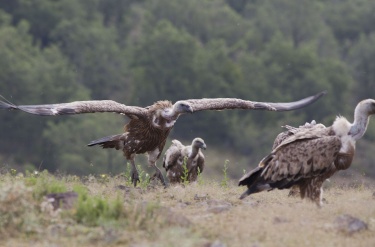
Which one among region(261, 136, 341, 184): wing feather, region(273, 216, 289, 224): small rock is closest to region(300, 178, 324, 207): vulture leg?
region(261, 136, 341, 184): wing feather

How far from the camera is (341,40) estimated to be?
79.3m

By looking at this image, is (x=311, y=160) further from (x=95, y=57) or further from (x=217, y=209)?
(x=95, y=57)

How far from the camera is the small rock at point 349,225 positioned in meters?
10.6

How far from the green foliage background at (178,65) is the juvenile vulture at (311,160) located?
94.8 ft

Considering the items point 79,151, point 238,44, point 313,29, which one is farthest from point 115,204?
point 313,29

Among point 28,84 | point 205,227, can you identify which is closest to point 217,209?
point 205,227

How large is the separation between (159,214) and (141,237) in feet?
1.78

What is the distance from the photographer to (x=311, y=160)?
12.7 meters

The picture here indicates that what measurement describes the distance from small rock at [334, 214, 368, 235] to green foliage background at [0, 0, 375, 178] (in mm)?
31066

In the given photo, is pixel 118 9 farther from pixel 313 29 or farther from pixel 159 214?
pixel 159 214

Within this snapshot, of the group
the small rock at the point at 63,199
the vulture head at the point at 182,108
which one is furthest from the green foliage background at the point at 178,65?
the small rock at the point at 63,199

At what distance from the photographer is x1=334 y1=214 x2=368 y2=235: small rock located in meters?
10.6

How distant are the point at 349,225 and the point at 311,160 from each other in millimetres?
2162

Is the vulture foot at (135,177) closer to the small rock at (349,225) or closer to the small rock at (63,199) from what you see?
the small rock at (63,199)
